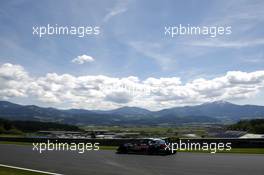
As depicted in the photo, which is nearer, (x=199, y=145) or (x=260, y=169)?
(x=260, y=169)

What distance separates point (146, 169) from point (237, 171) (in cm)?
389

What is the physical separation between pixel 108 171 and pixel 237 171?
17.4 feet

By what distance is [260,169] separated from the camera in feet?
54.1

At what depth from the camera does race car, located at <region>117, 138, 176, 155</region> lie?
27.1 meters

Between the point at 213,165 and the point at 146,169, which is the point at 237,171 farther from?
the point at 146,169

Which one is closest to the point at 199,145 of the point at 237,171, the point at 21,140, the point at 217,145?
the point at 217,145

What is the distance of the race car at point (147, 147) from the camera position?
27083 mm

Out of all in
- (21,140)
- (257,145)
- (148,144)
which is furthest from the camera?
(21,140)

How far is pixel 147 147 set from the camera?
27922 mm

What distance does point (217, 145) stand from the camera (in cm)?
3197

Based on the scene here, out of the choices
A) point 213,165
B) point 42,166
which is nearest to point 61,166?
point 42,166

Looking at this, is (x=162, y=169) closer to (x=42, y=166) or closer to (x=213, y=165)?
(x=213, y=165)

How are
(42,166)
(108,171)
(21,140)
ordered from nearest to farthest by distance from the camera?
(108,171) → (42,166) → (21,140)

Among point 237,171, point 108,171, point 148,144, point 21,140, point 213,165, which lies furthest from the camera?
point 21,140
